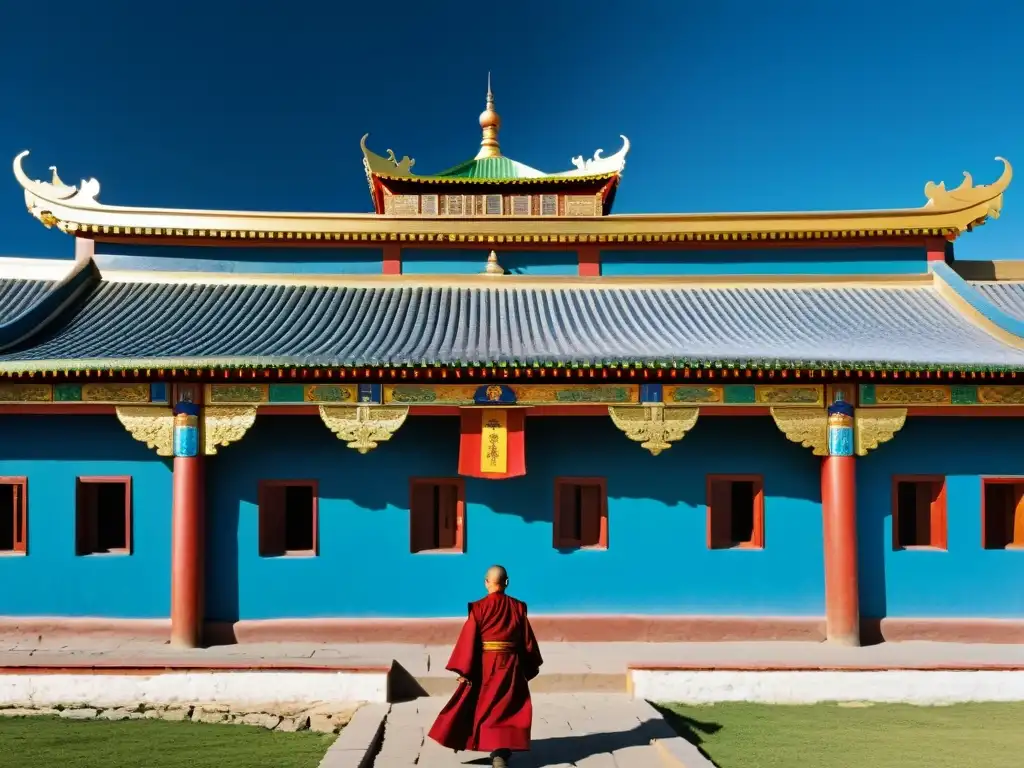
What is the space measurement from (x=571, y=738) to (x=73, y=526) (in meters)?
7.23

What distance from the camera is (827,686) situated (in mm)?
8297

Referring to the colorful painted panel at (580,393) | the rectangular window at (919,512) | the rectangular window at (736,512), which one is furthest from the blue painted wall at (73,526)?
the rectangular window at (919,512)

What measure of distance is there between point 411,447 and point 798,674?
18.1 ft

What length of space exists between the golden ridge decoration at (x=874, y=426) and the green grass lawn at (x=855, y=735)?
10.4 feet

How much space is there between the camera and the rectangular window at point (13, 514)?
10000 mm

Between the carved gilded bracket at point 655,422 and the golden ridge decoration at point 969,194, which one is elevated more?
the golden ridge decoration at point 969,194

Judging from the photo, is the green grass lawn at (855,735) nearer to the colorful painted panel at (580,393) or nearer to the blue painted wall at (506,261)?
the colorful painted panel at (580,393)

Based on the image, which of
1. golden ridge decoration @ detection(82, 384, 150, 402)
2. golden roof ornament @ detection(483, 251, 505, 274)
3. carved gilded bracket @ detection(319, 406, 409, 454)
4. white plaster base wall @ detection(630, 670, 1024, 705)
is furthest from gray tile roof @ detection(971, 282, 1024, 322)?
golden ridge decoration @ detection(82, 384, 150, 402)

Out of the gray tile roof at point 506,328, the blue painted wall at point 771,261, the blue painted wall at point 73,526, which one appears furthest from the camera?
the blue painted wall at point 771,261

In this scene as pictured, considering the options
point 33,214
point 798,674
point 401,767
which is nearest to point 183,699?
point 401,767

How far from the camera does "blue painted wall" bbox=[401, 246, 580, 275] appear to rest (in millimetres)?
13922

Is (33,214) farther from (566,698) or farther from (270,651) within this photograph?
(566,698)

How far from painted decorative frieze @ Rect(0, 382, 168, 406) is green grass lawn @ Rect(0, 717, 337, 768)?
3.79 metres

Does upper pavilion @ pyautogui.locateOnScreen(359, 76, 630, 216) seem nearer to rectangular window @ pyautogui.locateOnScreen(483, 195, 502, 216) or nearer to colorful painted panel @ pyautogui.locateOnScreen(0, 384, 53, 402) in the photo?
rectangular window @ pyautogui.locateOnScreen(483, 195, 502, 216)
